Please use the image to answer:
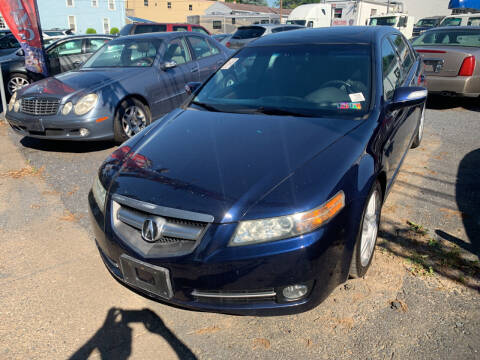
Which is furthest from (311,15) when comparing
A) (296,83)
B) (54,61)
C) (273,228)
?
(273,228)

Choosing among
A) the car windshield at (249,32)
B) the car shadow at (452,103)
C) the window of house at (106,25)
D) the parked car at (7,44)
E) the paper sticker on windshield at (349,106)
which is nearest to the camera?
the paper sticker on windshield at (349,106)

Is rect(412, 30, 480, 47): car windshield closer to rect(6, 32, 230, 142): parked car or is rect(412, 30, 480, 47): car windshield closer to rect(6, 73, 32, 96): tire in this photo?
rect(6, 32, 230, 142): parked car

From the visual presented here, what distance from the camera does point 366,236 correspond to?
267 cm

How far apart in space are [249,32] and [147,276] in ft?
49.2

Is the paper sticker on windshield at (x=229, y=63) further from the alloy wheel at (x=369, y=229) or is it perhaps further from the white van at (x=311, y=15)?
the white van at (x=311, y=15)

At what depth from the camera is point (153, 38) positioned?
6504 mm

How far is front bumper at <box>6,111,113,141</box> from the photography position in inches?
209

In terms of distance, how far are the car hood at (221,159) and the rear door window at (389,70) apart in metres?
0.67

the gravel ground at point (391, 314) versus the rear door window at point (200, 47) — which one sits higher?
the rear door window at point (200, 47)

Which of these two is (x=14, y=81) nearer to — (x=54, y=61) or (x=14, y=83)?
(x=14, y=83)

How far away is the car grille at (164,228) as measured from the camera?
81.7 inches

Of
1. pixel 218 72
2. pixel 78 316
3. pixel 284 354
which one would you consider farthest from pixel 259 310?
pixel 218 72

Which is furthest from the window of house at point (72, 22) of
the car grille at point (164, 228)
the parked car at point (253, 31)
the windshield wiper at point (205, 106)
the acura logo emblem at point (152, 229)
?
the acura logo emblem at point (152, 229)

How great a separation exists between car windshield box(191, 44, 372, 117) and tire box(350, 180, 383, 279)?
65 cm
